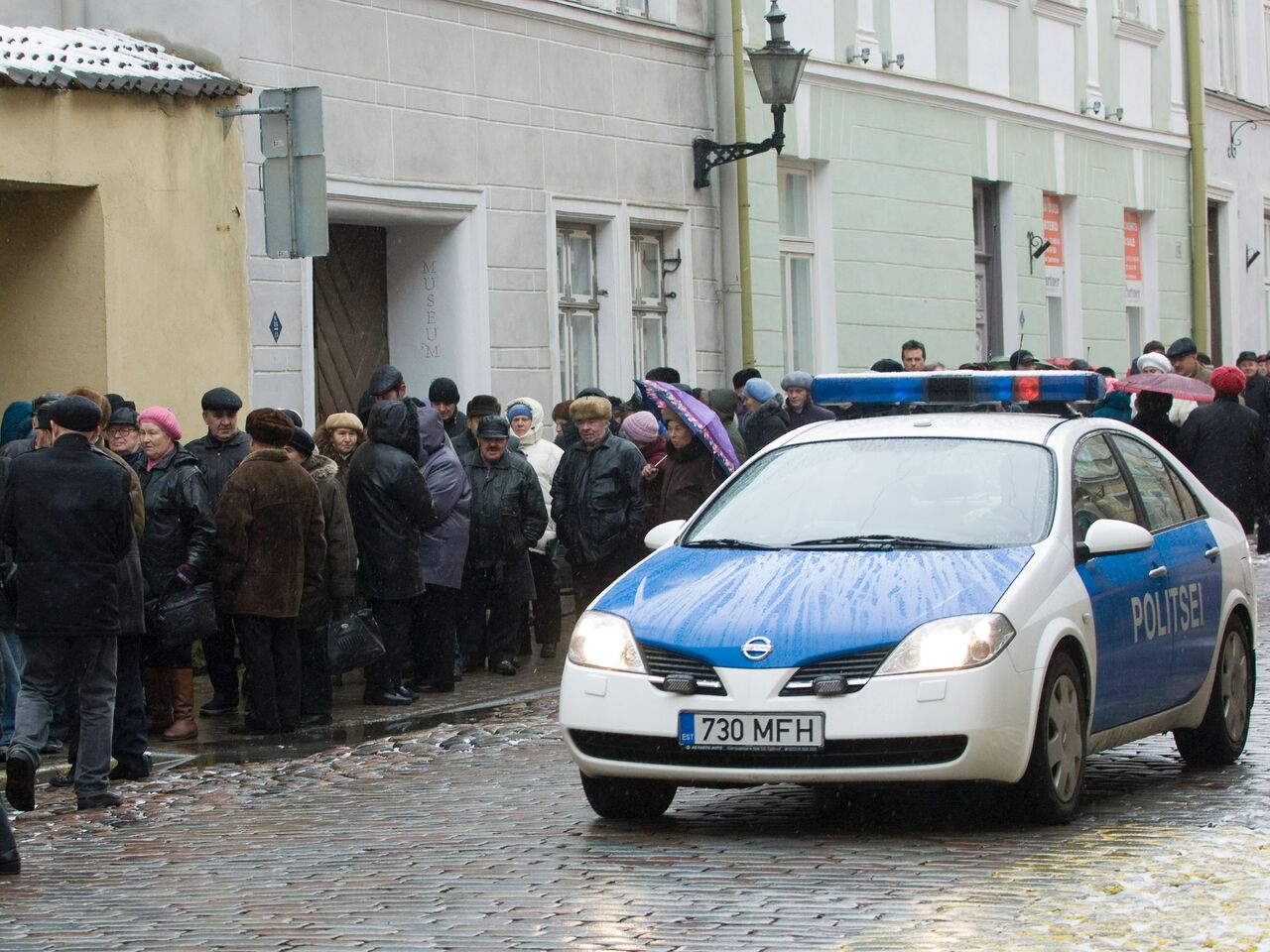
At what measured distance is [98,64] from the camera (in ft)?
49.3

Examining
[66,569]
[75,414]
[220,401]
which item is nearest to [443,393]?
Result: [220,401]

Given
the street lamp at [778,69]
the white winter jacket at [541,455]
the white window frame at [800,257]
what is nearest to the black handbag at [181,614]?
the white winter jacket at [541,455]

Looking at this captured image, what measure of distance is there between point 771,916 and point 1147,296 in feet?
81.8

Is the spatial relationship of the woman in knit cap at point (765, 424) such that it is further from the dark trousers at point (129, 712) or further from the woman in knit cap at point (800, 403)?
the dark trousers at point (129, 712)

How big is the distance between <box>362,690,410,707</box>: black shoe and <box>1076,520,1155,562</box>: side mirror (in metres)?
5.59

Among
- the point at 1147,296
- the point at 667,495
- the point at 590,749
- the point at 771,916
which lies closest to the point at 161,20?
the point at 667,495

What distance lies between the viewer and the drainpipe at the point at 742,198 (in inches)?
833

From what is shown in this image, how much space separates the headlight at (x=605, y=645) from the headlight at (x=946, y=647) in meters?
0.92

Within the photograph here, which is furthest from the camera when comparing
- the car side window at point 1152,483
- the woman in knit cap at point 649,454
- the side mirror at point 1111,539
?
the woman in knit cap at point 649,454

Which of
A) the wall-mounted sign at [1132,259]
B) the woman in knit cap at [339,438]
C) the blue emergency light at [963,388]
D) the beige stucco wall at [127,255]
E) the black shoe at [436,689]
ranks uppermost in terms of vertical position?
the wall-mounted sign at [1132,259]

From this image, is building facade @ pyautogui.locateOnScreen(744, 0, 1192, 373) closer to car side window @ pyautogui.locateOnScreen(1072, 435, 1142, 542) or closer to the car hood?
car side window @ pyautogui.locateOnScreen(1072, 435, 1142, 542)

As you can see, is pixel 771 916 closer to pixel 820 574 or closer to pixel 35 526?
pixel 820 574

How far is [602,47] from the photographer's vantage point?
65.3ft

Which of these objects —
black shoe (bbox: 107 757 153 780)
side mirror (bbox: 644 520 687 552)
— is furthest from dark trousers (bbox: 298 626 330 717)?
side mirror (bbox: 644 520 687 552)
